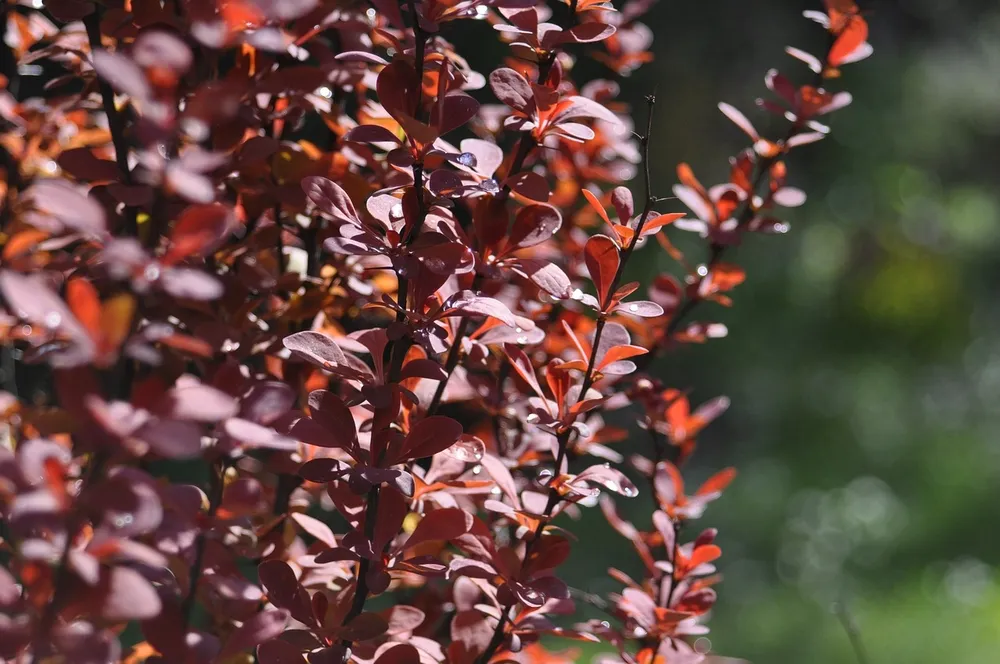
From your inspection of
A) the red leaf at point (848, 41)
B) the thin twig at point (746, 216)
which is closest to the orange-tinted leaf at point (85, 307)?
the thin twig at point (746, 216)

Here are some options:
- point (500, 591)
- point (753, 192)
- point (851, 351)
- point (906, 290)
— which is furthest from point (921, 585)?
point (500, 591)

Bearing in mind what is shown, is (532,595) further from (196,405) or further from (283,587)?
(196,405)

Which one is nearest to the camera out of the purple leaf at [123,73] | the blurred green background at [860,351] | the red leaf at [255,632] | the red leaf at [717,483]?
the purple leaf at [123,73]

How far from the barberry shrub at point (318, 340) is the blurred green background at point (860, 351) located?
224 cm

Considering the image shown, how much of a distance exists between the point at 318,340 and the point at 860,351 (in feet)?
14.2

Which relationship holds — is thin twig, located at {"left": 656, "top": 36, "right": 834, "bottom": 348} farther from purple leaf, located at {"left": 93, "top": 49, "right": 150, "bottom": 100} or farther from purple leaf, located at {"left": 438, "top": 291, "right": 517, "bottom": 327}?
purple leaf, located at {"left": 93, "top": 49, "right": 150, "bottom": 100}

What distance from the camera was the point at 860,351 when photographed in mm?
4500

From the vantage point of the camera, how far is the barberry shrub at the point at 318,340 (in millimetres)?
418

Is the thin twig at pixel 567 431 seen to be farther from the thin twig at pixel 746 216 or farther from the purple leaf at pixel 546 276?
the thin twig at pixel 746 216

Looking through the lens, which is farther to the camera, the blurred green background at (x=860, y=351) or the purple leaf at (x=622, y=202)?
the blurred green background at (x=860, y=351)

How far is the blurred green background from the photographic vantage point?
3246 millimetres

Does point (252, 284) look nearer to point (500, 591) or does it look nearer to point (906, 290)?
point (500, 591)

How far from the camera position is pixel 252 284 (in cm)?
76

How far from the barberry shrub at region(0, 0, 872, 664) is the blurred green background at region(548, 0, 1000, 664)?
2.24 meters
